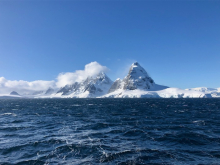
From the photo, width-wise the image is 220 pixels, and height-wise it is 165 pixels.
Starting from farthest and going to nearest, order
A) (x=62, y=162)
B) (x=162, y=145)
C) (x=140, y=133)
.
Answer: (x=140, y=133) → (x=162, y=145) → (x=62, y=162)

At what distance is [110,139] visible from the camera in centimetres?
2741

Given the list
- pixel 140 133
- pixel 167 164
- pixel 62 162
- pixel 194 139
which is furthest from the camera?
pixel 140 133

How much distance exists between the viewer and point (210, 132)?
31.3 m

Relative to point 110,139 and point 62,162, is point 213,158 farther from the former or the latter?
point 62,162

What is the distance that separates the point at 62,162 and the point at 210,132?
2847 cm

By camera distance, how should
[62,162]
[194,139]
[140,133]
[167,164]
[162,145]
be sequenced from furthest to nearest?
[140,133]
[194,139]
[162,145]
[62,162]
[167,164]

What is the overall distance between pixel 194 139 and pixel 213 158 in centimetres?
814

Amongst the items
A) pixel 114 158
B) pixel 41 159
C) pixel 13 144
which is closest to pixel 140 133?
pixel 114 158

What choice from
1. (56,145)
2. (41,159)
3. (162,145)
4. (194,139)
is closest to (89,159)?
(41,159)

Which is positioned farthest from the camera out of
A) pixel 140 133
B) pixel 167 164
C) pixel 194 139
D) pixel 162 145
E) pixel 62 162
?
pixel 140 133

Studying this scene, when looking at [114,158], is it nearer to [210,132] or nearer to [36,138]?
[36,138]

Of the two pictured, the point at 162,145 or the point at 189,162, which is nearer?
the point at 189,162

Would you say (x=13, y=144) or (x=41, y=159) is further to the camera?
(x=13, y=144)

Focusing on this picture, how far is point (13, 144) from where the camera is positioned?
25453 millimetres
